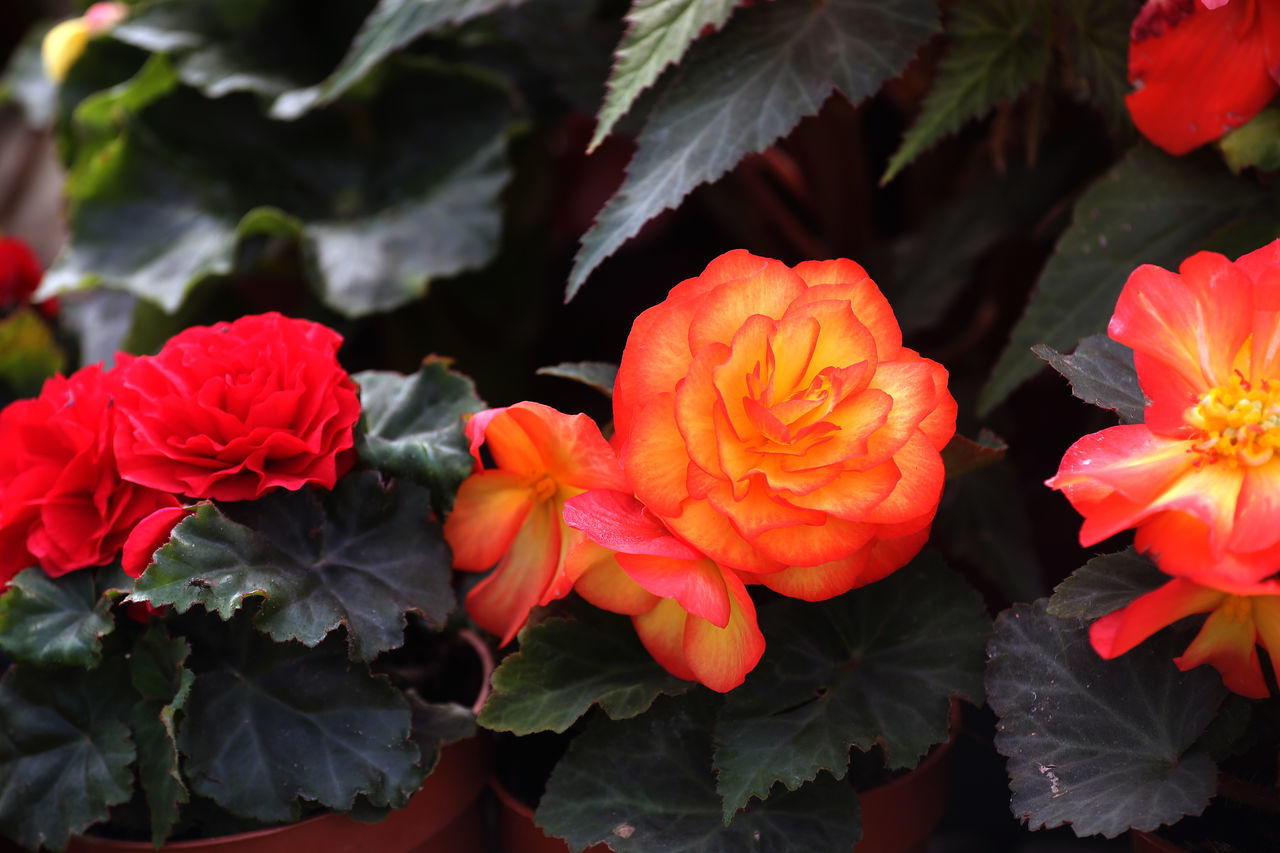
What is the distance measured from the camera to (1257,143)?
0.57m

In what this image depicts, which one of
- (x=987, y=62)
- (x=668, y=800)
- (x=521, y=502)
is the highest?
(x=987, y=62)

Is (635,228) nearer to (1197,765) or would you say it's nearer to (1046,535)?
(1197,765)

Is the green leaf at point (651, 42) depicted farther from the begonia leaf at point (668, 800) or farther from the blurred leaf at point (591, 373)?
the begonia leaf at point (668, 800)

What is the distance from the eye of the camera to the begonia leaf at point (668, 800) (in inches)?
19.7

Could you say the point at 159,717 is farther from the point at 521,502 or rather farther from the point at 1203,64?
the point at 1203,64

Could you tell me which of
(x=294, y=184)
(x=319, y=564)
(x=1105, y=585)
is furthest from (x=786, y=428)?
(x=294, y=184)

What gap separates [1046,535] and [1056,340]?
1.14ft

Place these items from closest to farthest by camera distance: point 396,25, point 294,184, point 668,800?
point 668,800, point 396,25, point 294,184

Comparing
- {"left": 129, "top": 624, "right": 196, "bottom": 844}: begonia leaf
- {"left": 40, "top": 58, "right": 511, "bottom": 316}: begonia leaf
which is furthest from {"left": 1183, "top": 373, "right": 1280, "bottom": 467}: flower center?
{"left": 40, "top": 58, "right": 511, "bottom": 316}: begonia leaf

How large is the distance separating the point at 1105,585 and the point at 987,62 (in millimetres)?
337

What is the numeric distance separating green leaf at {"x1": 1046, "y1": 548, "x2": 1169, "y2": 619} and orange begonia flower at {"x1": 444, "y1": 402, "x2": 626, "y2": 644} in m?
0.20

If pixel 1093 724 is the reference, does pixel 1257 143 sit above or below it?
above

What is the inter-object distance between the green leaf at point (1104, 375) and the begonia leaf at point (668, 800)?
0.72ft

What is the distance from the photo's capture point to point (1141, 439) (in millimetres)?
420
